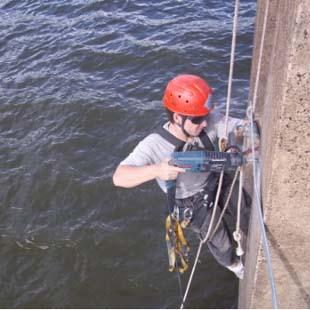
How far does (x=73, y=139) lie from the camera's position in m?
8.55

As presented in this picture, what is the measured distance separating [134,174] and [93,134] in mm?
5277

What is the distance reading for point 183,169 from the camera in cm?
328

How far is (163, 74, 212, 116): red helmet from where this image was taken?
3.66 metres

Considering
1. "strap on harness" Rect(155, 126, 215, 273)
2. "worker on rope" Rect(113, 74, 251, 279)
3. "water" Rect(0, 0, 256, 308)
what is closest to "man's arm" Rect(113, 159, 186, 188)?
"worker on rope" Rect(113, 74, 251, 279)

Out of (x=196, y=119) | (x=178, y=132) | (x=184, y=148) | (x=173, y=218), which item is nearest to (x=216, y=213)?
(x=173, y=218)

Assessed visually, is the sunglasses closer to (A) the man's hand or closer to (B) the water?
(A) the man's hand

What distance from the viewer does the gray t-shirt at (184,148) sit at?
3.74m

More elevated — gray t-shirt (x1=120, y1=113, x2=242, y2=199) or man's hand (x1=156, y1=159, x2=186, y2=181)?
gray t-shirt (x1=120, y1=113, x2=242, y2=199)

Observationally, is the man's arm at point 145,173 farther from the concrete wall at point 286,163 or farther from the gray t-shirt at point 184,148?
the concrete wall at point 286,163

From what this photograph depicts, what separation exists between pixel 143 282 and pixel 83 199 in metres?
1.99

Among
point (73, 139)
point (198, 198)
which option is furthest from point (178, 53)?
point (198, 198)

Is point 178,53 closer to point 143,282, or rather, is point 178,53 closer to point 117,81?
point 117,81

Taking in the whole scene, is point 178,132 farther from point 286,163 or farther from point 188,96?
point 286,163

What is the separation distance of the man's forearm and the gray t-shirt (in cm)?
9
